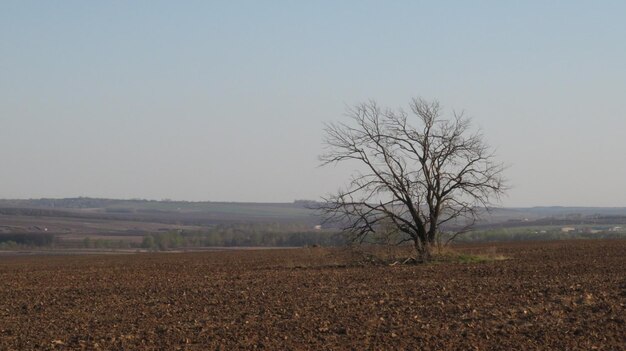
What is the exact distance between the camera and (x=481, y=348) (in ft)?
49.5

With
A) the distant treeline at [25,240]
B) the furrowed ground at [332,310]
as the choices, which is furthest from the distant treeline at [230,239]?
the furrowed ground at [332,310]

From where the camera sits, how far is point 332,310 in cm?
2023

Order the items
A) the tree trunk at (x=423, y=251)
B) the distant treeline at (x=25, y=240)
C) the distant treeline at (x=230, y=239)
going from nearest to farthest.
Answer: the tree trunk at (x=423, y=251) < the distant treeline at (x=25, y=240) < the distant treeline at (x=230, y=239)

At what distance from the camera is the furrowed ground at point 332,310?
16.3 m

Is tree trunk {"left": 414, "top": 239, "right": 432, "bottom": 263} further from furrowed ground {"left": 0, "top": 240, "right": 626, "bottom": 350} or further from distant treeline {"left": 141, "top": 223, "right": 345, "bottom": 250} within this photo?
distant treeline {"left": 141, "top": 223, "right": 345, "bottom": 250}

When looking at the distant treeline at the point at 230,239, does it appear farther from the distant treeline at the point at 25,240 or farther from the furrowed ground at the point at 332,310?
the furrowed ground at the point at 332,310

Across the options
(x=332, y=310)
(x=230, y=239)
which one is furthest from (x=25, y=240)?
(x=332, y=310)

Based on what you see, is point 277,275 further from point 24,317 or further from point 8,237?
→ point 8,237

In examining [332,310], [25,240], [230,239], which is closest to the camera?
[332,310]

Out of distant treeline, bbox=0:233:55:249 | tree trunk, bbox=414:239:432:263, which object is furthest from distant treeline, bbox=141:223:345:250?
tree trunk, bbox=414:239:432:263

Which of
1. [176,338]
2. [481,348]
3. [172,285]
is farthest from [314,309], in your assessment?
[172,285]

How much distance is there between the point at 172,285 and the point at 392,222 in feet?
38.1

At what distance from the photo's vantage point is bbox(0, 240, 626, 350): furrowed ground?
640 inches

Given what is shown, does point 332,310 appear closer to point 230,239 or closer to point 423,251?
point 423,251
